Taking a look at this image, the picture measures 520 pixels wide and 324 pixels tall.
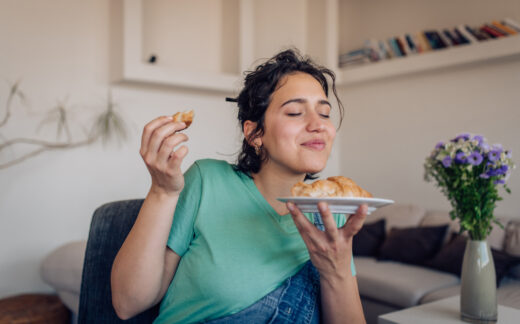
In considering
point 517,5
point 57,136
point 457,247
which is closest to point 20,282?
point 57,136

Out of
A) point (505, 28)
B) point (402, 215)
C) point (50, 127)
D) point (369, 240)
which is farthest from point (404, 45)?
point (50, 127)

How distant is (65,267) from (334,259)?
2.37 m

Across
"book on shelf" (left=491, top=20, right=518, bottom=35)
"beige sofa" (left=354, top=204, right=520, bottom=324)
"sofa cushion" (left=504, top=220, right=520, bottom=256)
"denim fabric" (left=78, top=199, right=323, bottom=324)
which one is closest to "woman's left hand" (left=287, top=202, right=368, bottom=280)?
"denim fabric" (left=78, top=199, right=323, bottom=324)

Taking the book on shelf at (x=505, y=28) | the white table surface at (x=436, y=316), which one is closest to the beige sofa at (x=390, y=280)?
the white table surface at (x=436, y=316)

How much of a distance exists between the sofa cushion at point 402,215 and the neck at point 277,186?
2.56 metres

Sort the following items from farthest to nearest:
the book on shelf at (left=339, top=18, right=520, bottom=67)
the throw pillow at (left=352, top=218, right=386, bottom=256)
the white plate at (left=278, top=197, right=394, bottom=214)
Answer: the throw pillow at (left=352, top=218, right=386, bottom=256) → the book on shelf at (left=339, top=18, right=520, bottom=67) → the white plate at (left=278, top=197, right=394, bottom=214)

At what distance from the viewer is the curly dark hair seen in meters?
1.39

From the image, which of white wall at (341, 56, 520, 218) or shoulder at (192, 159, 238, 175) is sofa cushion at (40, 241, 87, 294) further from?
Answer: white wall at (341, 56, 520, 218)

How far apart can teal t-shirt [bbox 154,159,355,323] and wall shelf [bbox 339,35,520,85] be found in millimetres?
2734

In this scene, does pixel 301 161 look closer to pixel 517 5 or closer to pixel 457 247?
pixel 457 247

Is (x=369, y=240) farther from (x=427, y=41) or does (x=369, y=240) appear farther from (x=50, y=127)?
(x=50, y=127)

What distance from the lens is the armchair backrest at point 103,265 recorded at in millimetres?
1216

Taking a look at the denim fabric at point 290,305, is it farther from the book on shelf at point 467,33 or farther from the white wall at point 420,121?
the book on shelf at point 467,33

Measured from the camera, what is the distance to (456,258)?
3.02m
